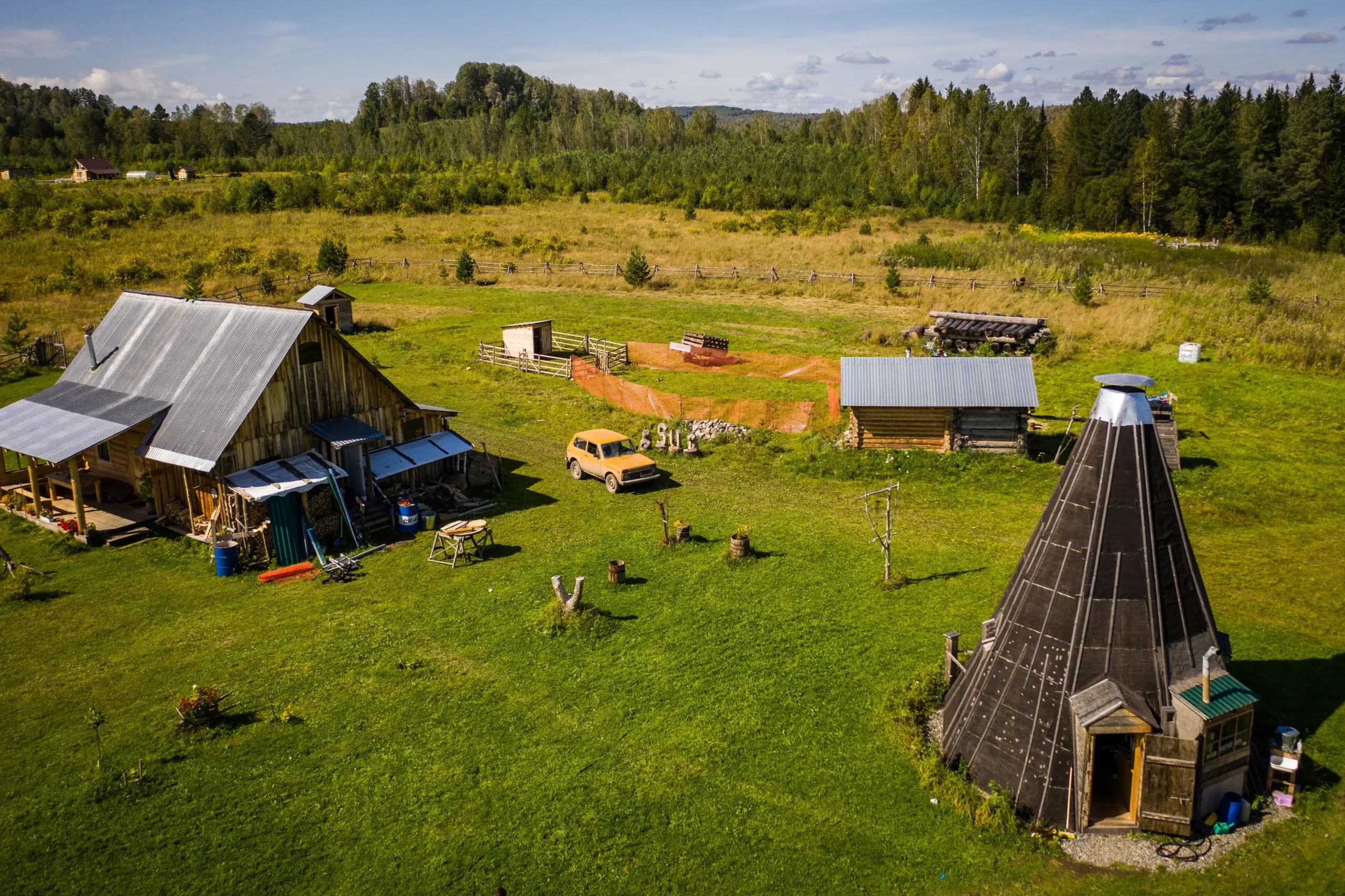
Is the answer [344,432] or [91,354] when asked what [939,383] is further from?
[91,354]

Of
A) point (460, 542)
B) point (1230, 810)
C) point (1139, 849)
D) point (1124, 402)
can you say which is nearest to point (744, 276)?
point (460, 542)

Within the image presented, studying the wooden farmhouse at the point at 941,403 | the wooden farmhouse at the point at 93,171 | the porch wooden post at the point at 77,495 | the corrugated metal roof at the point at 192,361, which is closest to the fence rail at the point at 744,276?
the corrugated metal roof at the point at 192,361

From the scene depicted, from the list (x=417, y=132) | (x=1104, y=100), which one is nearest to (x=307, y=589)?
(x=1104, y=100)

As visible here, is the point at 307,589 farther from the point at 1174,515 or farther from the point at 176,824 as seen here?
the point at 1174,515

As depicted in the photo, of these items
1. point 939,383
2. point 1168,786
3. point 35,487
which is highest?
→ point 939,383

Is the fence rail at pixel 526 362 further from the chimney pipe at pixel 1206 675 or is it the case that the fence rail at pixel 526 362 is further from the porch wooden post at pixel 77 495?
the chimney pipe at pixel 1206 675

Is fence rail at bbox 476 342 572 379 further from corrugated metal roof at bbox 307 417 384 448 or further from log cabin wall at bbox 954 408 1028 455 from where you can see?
log cabin wall at bbox 954 408 1028 455

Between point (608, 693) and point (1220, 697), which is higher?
point (1220, 697)
